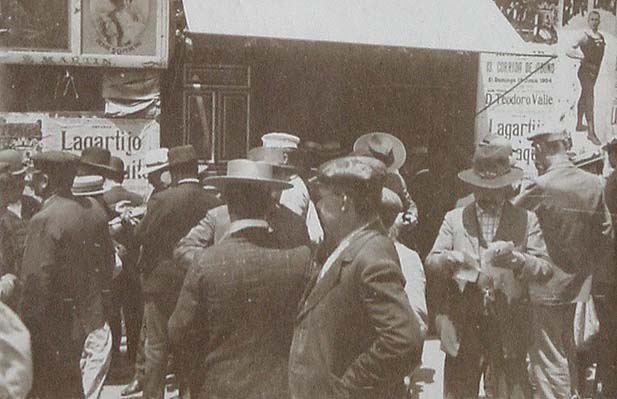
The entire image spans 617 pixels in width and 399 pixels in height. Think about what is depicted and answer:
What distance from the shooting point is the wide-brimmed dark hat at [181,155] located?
14.6 feet

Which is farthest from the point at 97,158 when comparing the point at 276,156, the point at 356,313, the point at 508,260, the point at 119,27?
the point at 508,260

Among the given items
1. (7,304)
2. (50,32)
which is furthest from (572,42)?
(7,304)

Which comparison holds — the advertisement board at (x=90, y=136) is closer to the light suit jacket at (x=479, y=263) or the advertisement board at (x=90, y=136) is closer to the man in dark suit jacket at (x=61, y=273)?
the man in dark suit jacket at (x=61, y=273)

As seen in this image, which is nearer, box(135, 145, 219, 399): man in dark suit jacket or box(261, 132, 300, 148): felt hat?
box(135, 145, 219, 399): man in dark suit jacket

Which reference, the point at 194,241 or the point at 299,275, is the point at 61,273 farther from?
the point at 299,275

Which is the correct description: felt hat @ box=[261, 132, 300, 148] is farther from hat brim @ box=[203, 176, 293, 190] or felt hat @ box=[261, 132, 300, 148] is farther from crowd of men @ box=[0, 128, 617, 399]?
hat brim @ box=[203, 176, 293, 190]

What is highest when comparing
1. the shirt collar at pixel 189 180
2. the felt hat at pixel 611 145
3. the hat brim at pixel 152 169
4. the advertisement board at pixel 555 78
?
the advertisement board at pixel 555 78

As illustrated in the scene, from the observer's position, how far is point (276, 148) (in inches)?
182

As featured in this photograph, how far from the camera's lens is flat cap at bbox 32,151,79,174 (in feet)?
13.9

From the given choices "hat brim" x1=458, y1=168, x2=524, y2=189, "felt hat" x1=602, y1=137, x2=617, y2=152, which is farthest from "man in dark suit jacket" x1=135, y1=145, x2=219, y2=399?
"felt hat" x1=602, y1=137, x2=617, y2=152

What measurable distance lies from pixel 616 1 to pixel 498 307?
2121 millimetres

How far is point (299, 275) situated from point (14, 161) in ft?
5.20

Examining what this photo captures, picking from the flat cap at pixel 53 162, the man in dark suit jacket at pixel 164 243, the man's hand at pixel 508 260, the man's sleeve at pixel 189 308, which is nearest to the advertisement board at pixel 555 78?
the man's hand at pixel 508 260

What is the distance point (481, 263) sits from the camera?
498 cm
